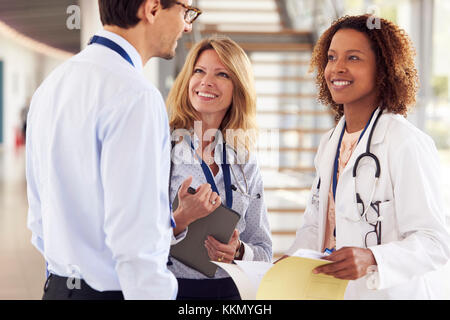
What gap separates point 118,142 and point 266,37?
6316mm

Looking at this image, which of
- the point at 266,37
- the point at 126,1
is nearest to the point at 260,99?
the point at 266,37

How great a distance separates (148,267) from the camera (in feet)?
3.91

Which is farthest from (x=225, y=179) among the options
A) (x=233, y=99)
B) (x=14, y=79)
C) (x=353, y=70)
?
(x=14, y=79)

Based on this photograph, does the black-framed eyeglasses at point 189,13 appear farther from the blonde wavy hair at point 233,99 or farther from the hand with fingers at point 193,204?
the blonde wavy hair at point 233,99

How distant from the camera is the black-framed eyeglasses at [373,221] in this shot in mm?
1506

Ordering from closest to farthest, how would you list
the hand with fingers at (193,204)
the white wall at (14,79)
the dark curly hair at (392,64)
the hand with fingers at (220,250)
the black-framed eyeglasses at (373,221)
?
the black-framed eyeglasses at (373,221) < the dark curly hair at (392,64) < the hand with fingers at (193,204) < the hand with fingers at (220,250) < the white wall at (14,79)

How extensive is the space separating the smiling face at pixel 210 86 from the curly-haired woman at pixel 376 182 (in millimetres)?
486

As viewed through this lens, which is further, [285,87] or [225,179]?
[285,87]

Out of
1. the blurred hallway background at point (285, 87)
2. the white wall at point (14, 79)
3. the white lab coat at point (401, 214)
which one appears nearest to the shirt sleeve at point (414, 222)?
the white lab coat at point (401, 214)

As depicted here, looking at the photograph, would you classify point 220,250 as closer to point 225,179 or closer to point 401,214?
point 225,179

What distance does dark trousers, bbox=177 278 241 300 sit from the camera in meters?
1.94

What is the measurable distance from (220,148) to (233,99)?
233 millimetres

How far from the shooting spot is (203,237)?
74.6 inches

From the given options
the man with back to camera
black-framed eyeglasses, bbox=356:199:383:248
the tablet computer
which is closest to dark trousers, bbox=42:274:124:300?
the man with back to camera
